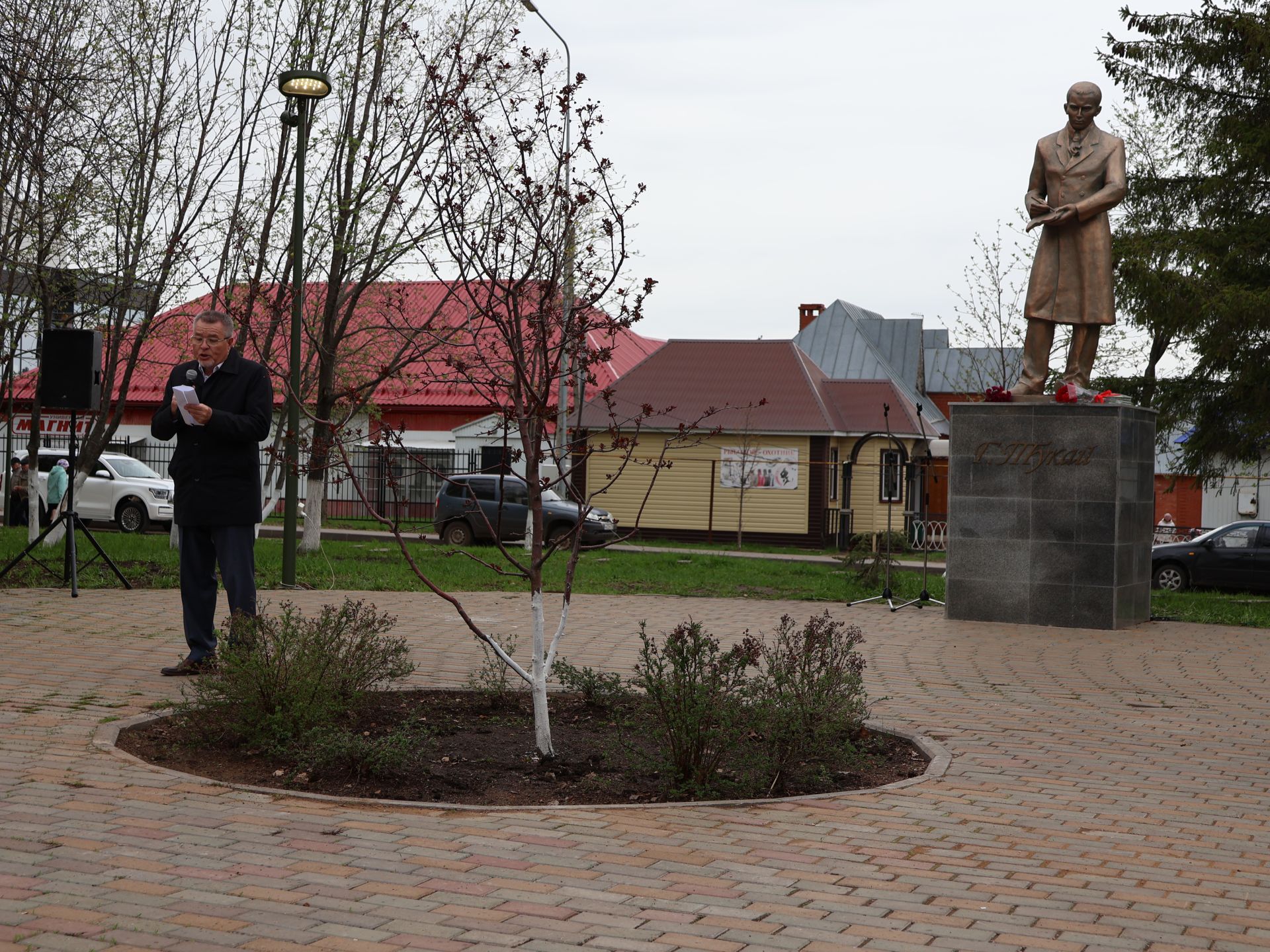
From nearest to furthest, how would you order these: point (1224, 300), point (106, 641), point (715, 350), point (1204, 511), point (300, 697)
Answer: point (300, 697) → point (106, 641) → point (1224, 300) → point (715, 350) → point (1204, 511)

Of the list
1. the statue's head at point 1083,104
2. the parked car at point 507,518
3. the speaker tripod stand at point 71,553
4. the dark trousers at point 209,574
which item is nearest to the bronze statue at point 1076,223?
the statue's head at point 1083,104

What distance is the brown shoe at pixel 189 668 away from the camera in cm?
829

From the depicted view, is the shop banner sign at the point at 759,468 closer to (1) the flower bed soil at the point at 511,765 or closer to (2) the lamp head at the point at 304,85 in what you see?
(2) the lamp head at the point at 304,85

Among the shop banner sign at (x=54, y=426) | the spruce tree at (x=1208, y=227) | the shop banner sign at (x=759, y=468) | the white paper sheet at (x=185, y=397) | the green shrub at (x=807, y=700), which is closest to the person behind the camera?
the green shrub at (x=807, y=700)

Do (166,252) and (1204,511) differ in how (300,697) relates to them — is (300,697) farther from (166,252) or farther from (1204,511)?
(1204,511)

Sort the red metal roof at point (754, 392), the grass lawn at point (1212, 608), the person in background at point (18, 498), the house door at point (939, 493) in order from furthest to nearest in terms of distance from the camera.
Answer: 1. the house door at point (939, 493)
2. the red metal roof at point (754, 392)
3. the person in background at point (18, 498)
4. the grass lawn at point (1212, 608)

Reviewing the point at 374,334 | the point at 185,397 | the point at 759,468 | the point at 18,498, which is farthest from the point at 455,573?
the point at 759,468

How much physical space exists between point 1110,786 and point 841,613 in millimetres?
8473

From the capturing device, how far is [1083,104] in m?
13.7

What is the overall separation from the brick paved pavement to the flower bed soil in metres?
0.28

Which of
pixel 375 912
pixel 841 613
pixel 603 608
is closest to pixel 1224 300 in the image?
pixel 841 613

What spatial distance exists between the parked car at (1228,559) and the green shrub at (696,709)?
2048 cm

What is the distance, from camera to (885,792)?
5953 millimetres

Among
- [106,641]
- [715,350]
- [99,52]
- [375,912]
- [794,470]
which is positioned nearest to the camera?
[375,912]
